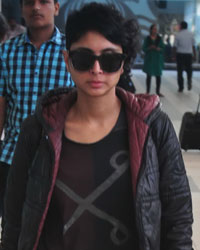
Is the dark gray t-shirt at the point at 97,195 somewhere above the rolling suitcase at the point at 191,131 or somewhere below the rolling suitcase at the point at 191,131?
above

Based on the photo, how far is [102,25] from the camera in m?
1.30

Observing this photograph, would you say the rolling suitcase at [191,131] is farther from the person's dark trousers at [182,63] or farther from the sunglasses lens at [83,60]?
the person's dark trousers at [182,63]

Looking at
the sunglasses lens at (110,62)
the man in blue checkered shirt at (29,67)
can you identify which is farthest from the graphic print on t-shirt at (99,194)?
the man in blue checkered shirt at (29,67)

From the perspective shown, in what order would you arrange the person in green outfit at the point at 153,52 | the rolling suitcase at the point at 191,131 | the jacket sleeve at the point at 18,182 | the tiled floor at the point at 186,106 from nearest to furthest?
the jacket sleeve at the point at 18,182 → the tiled floor at the point at 186,106 → the rolling suitcase at the point at 191,131 → the person in green outfit at the point at 153,52

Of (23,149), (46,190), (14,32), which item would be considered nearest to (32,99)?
(23,149)

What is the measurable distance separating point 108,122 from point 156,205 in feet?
0.98

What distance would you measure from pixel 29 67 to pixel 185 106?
26.2 ft

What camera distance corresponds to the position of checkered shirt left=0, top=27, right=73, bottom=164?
214cm

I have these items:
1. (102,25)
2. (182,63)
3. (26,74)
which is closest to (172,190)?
(102,25)

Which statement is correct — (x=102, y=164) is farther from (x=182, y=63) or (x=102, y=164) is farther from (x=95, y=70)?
(x=182, y=63)

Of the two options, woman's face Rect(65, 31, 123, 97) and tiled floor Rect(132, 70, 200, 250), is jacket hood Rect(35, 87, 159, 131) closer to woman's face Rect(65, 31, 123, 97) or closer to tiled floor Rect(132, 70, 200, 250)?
woman's face Rect(65, 31, 123, 97)

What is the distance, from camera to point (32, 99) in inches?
84.6

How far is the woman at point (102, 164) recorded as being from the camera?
1312 mm

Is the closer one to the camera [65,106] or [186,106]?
[65,106]
